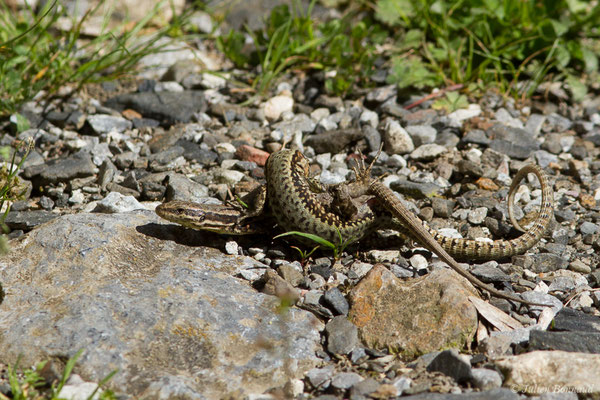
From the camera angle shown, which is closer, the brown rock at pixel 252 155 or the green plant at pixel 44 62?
the brown rock at pixel 252 155

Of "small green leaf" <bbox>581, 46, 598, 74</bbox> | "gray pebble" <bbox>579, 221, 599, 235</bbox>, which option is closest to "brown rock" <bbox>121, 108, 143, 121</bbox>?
"gray pebble" <bbox>579, 221, 599, 235</bbox>

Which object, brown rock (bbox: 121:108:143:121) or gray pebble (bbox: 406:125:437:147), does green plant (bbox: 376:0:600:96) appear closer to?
gray pebble (bbox: 406:125:437:147)

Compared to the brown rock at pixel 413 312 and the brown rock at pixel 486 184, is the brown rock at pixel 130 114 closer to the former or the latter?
the brown rock at pixel 486 184

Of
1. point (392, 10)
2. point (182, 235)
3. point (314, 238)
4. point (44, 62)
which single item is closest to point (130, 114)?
point (44, 62)

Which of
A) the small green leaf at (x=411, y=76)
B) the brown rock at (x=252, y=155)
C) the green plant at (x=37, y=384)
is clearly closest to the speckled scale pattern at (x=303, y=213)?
the brown rock at (x=252, y=155)

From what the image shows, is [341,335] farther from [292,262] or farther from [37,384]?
[37,384]

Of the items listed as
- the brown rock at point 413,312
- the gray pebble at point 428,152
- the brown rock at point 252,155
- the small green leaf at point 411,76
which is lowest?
the brown rock at point 413,312

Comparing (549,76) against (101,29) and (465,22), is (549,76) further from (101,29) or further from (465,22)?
(101,29)

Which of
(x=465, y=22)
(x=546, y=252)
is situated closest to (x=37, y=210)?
(x=546, y=252)
